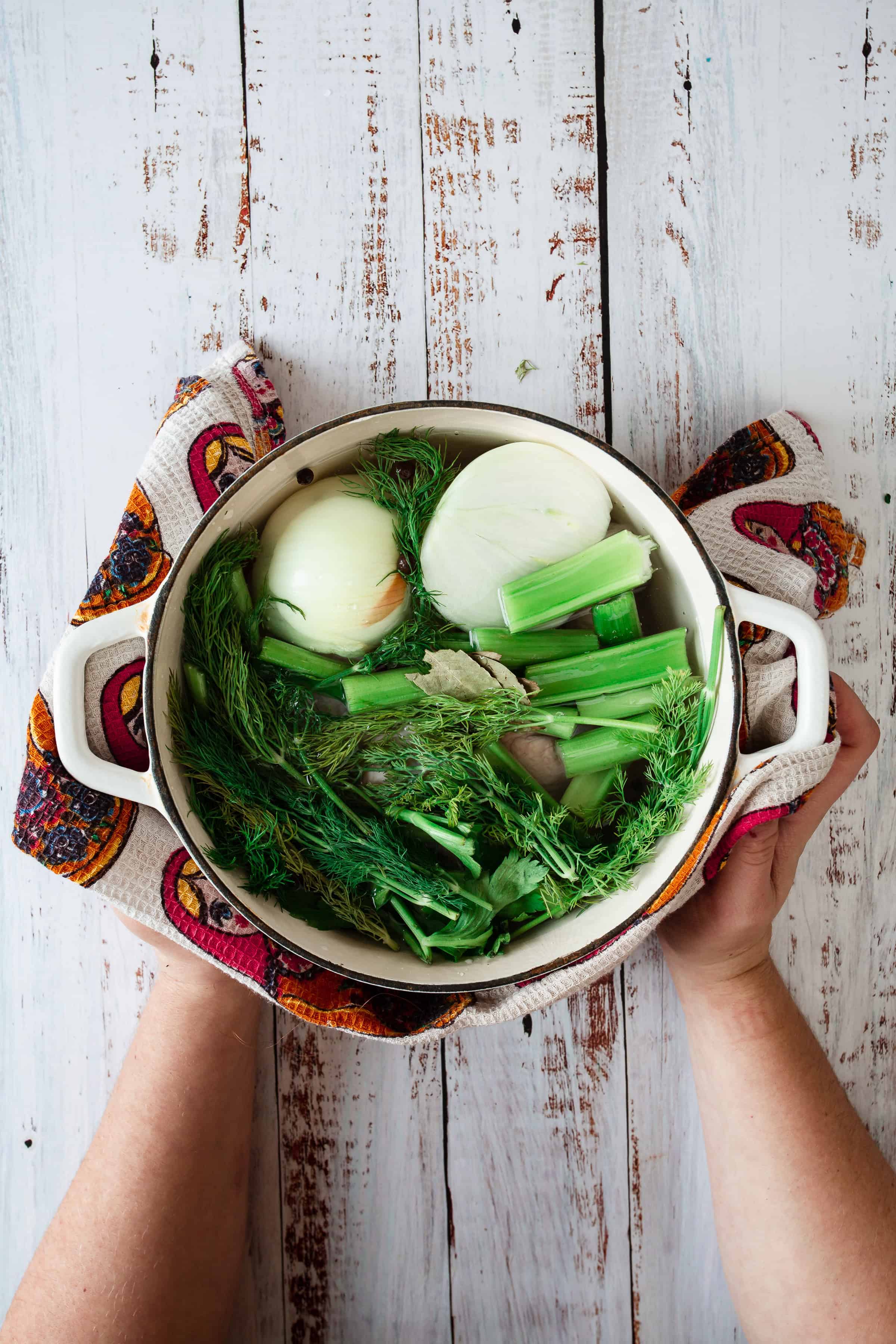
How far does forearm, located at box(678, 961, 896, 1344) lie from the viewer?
0.97 meters

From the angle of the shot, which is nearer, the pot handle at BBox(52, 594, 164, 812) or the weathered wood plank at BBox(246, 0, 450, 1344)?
the pot handle at BBox(52, 594, 164, 812)

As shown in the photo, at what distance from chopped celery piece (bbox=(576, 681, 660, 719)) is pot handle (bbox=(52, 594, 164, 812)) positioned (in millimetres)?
456

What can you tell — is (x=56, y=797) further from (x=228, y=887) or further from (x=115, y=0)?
(x=115, y=0)

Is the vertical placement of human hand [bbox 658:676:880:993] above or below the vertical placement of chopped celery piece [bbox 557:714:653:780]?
below

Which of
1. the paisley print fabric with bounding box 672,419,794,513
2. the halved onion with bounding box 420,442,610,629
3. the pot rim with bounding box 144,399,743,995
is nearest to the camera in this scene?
the pot rim with bounding box 144,399,743,995

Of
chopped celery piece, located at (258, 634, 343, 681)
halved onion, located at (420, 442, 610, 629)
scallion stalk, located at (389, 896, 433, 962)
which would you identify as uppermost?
halved onion, located at (420, 442, 610, 629)

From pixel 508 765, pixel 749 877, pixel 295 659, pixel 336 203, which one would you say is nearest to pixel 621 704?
pixel 508 765

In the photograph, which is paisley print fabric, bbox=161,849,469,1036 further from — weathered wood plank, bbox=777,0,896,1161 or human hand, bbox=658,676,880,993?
weathered wood plank, bbox=777,0,896,1161

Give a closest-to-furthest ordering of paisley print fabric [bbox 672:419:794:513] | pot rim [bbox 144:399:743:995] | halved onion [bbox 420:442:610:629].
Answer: pot rim [bbox 144:399:743:995], halved onion [bbox 420:442:610:629], paisley print fabric [bbox 672:419:794:513]

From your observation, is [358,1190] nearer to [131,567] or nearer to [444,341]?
[131,567]

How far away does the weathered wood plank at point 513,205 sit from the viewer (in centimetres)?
109

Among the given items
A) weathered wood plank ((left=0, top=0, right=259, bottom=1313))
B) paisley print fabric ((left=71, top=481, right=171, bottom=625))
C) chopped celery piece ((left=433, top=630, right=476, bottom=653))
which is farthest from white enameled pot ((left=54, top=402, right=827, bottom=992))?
weathered wood plank ((left=0, top=0, right=259, bottom=1313))

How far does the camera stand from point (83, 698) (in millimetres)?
868

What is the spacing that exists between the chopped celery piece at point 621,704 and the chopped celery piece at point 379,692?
185mm
